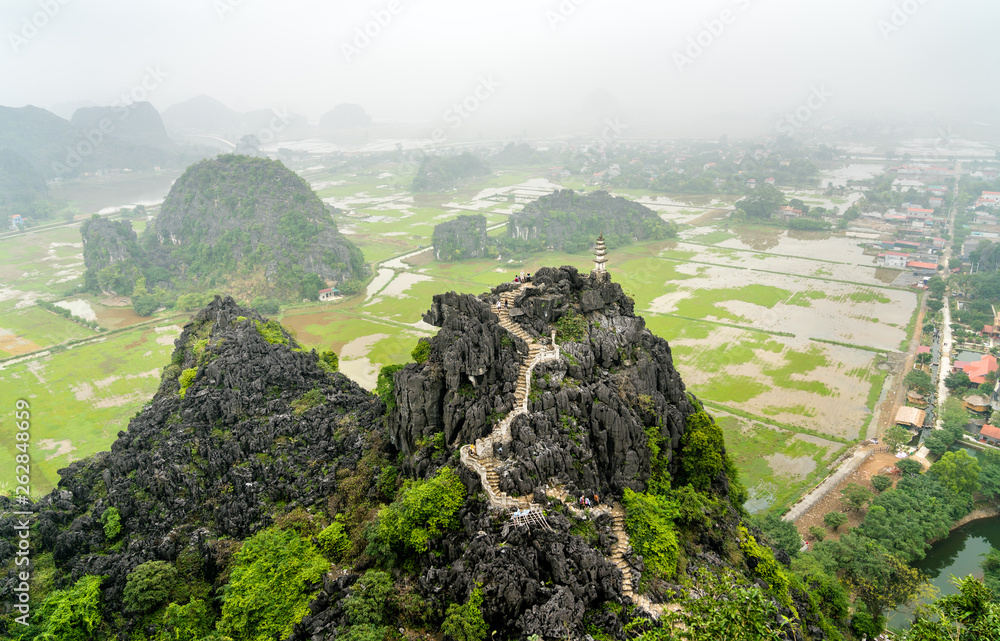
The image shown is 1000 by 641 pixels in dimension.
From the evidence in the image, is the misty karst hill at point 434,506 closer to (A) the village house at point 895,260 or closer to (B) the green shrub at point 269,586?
(B) the green shrub at point 269,586

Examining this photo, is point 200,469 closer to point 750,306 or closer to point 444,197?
point 750,306

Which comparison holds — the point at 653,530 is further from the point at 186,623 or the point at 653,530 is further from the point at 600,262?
the point at 186,623

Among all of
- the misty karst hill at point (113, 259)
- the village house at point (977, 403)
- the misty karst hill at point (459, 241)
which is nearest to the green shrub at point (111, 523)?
the village house at point (977, 403)

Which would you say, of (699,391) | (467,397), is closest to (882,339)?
(699,391)

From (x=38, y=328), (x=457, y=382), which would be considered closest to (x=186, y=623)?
(x=457, y=382)

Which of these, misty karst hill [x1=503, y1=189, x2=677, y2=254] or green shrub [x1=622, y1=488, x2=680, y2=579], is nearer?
green shrub [x1=622, y1=488, x2=680, y2=579]

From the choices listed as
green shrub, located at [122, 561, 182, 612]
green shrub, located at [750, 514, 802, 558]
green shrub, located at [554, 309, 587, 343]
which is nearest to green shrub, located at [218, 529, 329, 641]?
green shrub, located at [122, 561, 182, 612]

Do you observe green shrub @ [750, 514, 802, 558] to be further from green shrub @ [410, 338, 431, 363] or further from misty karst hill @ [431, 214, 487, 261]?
misty karst hill @ [431, 214, 487, 261]
